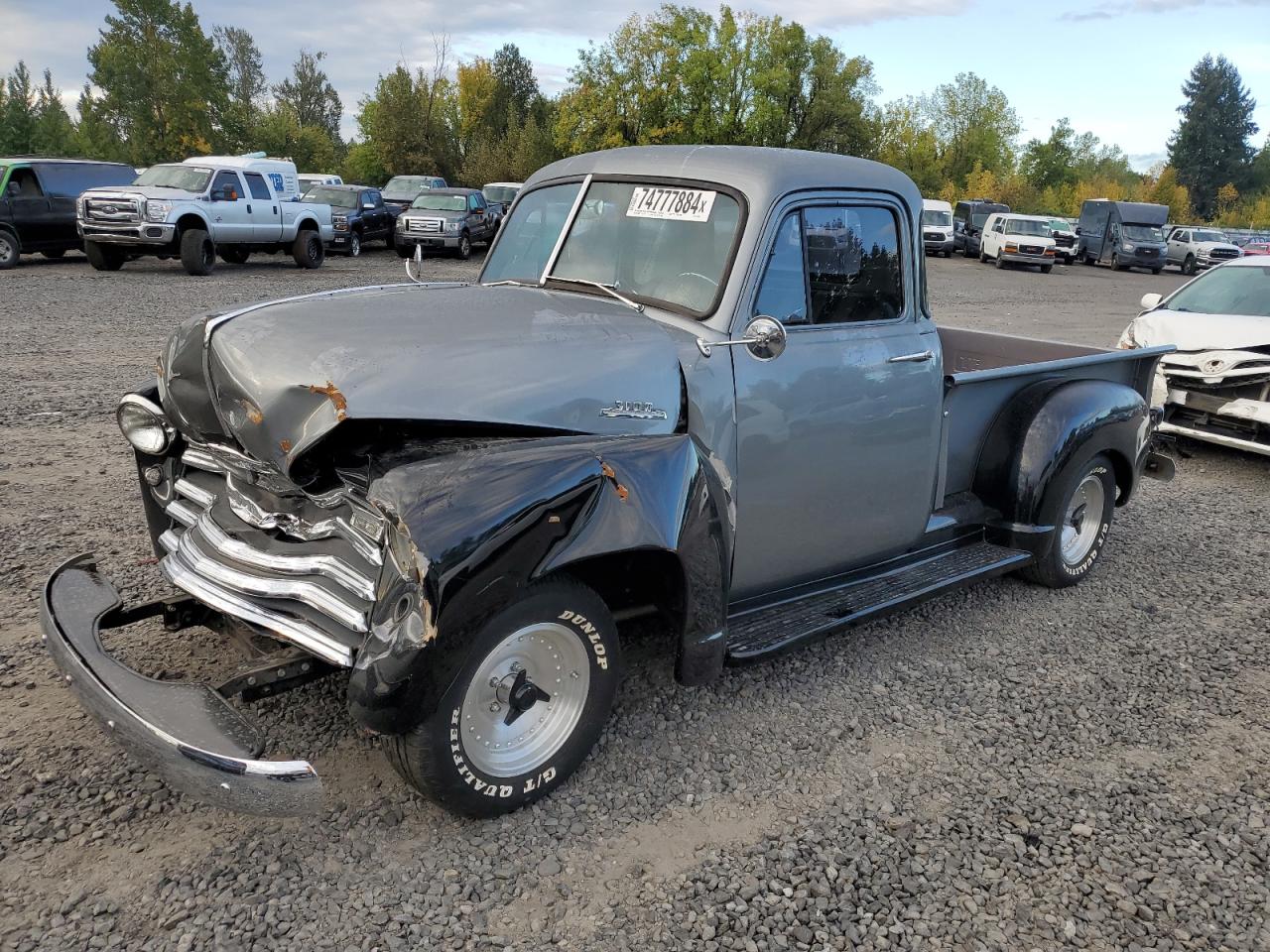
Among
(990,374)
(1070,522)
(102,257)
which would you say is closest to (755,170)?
(990,374)

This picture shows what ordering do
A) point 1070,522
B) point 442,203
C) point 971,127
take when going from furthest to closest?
point 971,127 → point 442,203 → point 1070,522

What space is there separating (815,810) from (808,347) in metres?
1.75

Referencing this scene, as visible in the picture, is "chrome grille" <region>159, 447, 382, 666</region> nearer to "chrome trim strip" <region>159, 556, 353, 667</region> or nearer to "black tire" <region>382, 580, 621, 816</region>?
"chrome trim strip" <region>159, 556, 353, 667</region>

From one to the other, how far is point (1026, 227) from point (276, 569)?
112 feet

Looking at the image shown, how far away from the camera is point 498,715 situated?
120 inches

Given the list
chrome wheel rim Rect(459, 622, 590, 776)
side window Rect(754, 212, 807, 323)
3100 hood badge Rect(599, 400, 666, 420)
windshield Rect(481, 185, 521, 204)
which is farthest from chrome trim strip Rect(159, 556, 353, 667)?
windshield Rect(481, 185, 521, 204)

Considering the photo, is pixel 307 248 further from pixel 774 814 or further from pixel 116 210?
pixel 774 814

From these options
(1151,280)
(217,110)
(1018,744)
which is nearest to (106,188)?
(1018,744)

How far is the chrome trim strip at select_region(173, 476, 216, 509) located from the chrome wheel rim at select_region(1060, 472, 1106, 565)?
419 centimetres

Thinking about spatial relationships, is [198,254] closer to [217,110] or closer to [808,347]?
[808,347]

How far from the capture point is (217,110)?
47750 millimetres

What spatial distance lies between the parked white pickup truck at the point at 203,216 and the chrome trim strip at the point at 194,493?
51.5 feet

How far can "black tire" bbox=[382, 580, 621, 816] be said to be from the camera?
2.75m

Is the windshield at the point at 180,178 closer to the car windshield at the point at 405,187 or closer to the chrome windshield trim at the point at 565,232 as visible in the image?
the car windshield at the point at 405,187
